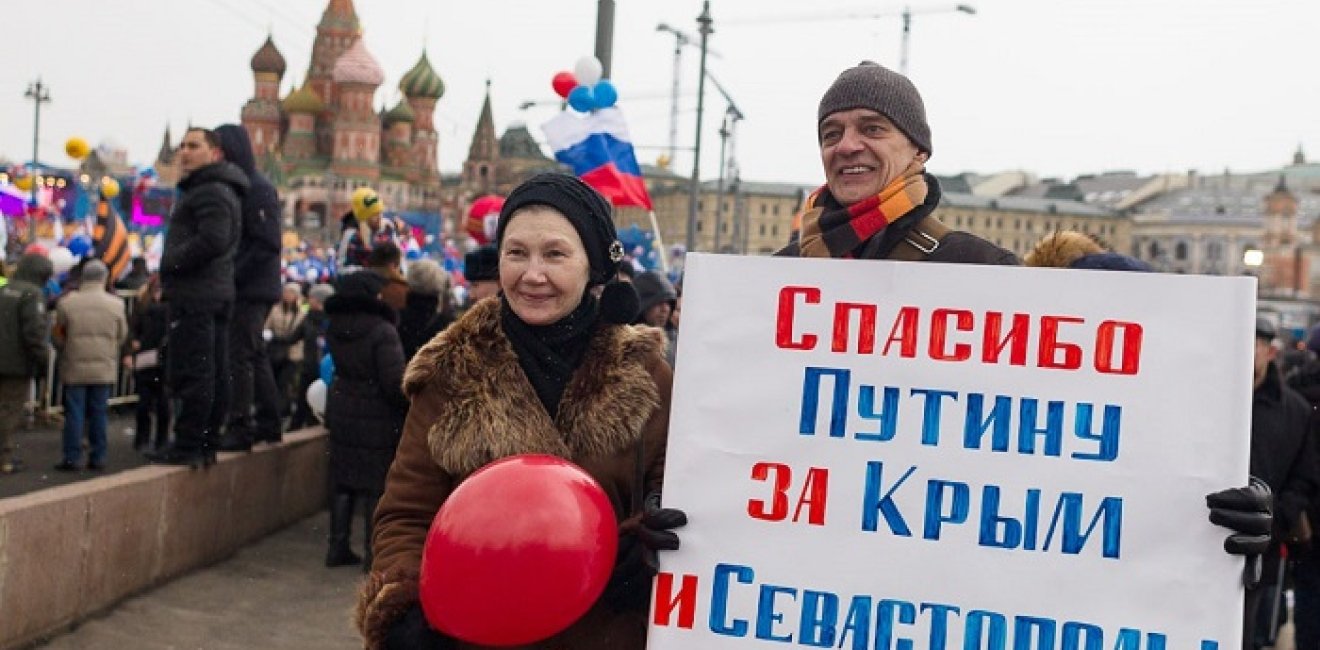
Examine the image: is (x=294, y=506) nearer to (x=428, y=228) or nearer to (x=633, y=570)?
(x=633, y=570)

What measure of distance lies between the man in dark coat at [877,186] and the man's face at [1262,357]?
339 cm

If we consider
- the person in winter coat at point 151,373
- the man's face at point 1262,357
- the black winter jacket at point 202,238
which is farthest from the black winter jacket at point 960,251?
the person in winter coat at point 151,373

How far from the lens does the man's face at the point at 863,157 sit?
326 cm

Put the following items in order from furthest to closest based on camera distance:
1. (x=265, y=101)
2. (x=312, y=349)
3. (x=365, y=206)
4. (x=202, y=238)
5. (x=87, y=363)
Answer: (x=265, y=101), (x=312, y=349), (x=365, y=206), (x=87, y=363), (x=202, y=238)

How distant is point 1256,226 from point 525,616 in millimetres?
130530

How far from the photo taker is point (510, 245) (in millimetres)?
3031

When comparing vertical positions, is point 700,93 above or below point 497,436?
above

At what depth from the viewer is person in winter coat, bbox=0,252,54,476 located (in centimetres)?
1001

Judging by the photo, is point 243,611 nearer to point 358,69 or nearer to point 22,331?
point 22,331

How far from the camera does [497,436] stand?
293cm

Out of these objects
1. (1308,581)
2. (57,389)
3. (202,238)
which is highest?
(202,238)

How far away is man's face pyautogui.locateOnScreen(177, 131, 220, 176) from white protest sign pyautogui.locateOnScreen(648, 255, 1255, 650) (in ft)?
17.0

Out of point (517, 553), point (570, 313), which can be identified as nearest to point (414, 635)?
point (517, 553)

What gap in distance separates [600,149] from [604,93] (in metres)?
0.60
